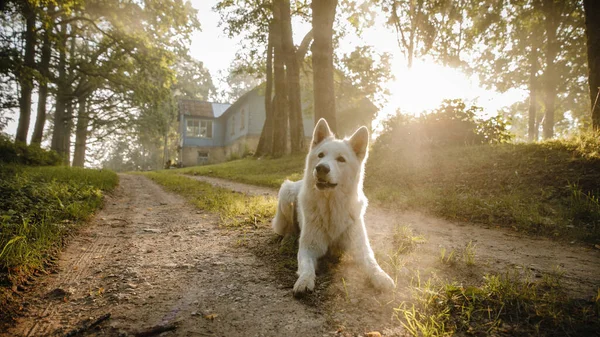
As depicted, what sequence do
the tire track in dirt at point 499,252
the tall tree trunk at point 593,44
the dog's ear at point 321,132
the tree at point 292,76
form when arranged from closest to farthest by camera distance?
1. the tire track in dirt at point 499,252
2. the dog's ear at point 321,132
3. the tall tree trunk at point 593,44
4. the tree at point 292,76

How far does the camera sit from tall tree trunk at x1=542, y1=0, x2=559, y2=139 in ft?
50.0

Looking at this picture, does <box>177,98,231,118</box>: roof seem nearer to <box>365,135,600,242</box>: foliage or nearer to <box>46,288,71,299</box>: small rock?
<box>365,135,600,242</box>: foliage

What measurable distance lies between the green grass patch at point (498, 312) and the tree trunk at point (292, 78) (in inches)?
563

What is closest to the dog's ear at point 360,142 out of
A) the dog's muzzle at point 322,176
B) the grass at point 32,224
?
the dog's muzzle at point 322,176

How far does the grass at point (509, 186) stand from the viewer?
15.2ft

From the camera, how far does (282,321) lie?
1972 millimetres

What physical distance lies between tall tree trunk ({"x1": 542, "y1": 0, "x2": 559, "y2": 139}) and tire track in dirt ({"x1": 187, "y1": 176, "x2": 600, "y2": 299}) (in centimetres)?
1591

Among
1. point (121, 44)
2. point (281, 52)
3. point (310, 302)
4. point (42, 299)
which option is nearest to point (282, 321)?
point (310, 302)

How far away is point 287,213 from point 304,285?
1623 mm

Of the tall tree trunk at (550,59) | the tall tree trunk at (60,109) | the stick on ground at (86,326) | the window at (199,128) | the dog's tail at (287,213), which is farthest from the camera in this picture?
the window at (199,128)

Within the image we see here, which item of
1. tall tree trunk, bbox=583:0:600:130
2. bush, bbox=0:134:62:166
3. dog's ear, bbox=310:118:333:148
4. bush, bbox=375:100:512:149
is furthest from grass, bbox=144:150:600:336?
bush, bbox=0:134:62:166

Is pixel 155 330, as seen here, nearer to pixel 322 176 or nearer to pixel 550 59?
pixel 322 176

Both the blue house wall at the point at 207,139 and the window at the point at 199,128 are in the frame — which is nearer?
the blue house wall at the point at 207,139

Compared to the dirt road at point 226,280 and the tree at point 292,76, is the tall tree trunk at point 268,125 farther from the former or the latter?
the dirt road at point 226,280
